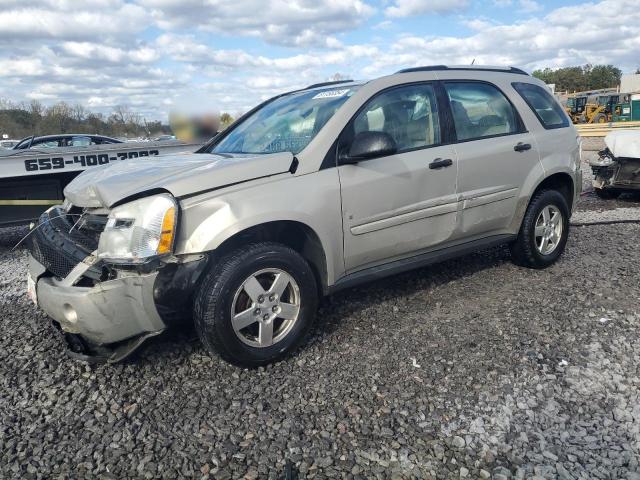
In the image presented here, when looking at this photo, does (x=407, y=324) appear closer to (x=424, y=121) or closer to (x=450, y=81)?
(x=424, y=121)

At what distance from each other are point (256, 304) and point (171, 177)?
3.01 feet

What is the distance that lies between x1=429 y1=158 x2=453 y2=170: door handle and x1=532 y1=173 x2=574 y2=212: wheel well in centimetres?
137

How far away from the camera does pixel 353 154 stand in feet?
11.7

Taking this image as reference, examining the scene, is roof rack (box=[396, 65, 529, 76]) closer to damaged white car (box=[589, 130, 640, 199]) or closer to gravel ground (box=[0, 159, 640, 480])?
gravel ground (box=[0, 159, 640, 480])

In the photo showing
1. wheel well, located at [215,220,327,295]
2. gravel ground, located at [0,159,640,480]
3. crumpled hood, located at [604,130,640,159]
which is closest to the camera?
gravel ground, located at [0,159,640,480]

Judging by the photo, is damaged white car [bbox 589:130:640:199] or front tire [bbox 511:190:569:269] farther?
damaged white car [bbox 589:130:640:199]

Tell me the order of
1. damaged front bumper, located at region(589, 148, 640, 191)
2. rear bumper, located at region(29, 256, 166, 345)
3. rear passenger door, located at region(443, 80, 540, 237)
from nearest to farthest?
rear bumper, located at region(29, 256, 166, 345) → rear passenger door, located at region(443, 80, 540, 237) → damaged front bumper, located at region(589, 148, 640, 191)

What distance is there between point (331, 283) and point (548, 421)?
1558mm

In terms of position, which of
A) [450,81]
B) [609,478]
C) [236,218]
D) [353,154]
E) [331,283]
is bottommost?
[609,478]

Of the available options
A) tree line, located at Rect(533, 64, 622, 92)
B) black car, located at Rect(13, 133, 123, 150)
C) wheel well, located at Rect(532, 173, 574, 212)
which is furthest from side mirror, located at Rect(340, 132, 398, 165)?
tree line, located at Rect(533, 64, 622, 92)

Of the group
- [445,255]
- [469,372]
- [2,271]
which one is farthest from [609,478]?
[2,271]

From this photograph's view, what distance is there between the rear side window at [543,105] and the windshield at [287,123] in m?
1.88

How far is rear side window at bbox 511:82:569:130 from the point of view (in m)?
4.93

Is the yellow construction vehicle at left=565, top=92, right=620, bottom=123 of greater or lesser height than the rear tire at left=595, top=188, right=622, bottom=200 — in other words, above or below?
above
